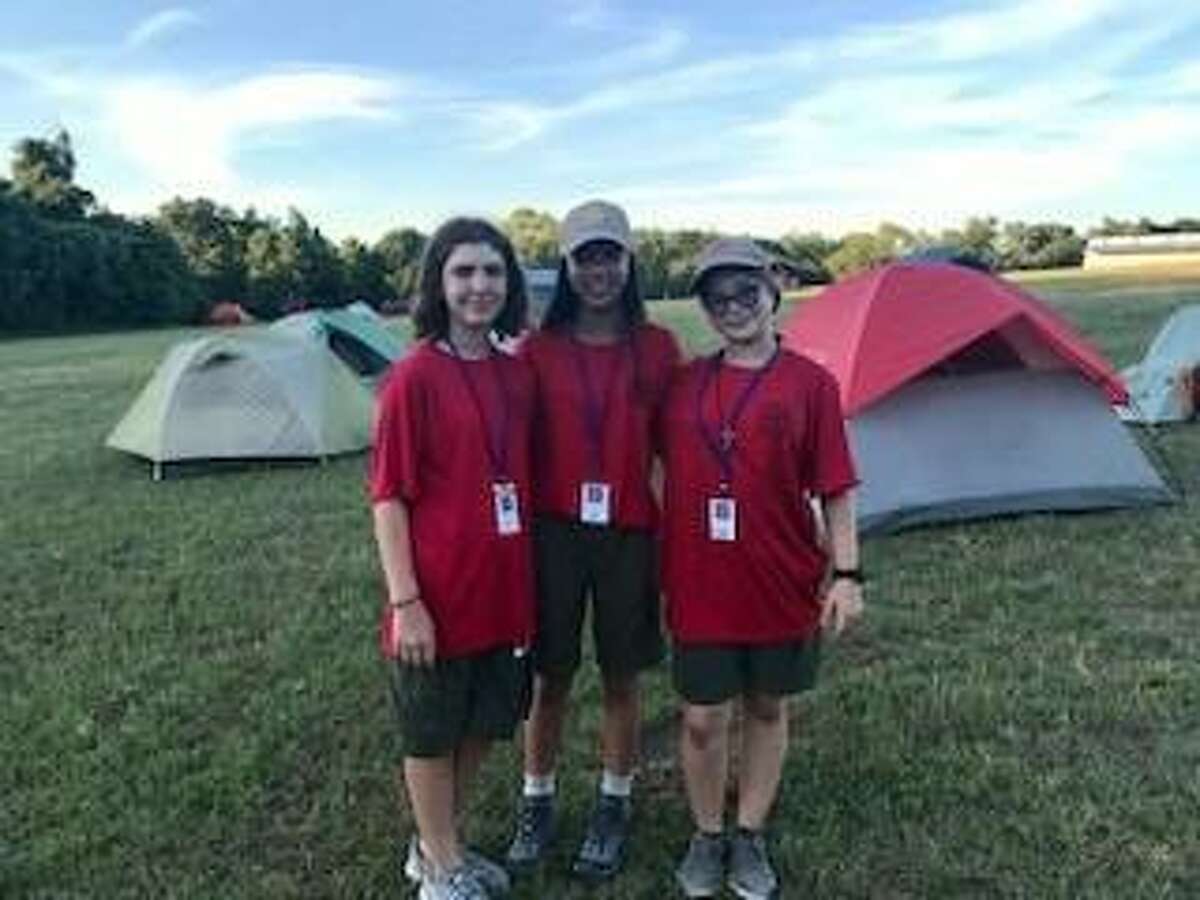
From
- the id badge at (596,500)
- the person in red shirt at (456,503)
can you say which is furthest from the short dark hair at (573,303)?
the id badge at (596,500)

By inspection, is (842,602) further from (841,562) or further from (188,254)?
(188,254)

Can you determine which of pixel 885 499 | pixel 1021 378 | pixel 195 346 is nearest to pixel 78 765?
pixel 885 499

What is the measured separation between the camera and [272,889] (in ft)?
14.0

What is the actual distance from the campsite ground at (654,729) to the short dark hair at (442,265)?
4.89 feet

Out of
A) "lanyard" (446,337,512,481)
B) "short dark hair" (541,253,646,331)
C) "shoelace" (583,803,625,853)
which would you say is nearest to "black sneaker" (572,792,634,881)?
"shoelace" (583,803,625,853)

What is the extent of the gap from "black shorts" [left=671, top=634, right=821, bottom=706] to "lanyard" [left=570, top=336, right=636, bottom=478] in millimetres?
521

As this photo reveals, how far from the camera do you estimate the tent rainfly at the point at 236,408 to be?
1172 cm

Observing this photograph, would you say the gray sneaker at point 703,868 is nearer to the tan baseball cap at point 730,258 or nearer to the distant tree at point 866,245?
the tan baseball cap at point 730,258

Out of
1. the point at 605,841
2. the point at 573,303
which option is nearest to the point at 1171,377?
the point at 605,841

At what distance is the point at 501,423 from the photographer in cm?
386

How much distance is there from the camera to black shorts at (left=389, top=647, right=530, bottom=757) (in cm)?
391

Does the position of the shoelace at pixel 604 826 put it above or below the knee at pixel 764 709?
below

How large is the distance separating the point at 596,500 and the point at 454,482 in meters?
0.39

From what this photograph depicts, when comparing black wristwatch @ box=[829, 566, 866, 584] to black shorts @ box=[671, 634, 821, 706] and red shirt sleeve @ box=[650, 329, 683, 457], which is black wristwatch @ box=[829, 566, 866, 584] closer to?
black shorts @ box=[671, 634, 821, 706]
